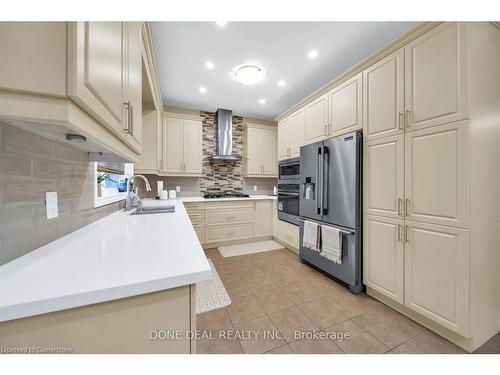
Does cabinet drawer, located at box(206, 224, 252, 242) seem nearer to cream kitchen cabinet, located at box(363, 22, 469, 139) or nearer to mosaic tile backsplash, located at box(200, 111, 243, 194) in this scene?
mosaic tile backsplash, located at box(200, 111, 243, 194)

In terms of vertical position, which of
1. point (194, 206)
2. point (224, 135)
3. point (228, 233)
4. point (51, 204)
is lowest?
point (228, 233)

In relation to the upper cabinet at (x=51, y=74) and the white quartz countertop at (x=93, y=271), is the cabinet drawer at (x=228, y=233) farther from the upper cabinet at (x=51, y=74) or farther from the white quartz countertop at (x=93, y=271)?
the upper cabinet at (x=51, y=74)

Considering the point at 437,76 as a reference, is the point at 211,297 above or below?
below

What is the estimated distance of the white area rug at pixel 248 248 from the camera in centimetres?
314

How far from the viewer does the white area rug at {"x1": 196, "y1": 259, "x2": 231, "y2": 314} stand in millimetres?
1763

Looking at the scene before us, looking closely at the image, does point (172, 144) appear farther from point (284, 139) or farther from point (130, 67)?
point (130, 67)

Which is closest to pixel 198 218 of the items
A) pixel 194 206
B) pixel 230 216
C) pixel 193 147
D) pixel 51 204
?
pixel 194 206

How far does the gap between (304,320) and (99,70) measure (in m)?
1.97

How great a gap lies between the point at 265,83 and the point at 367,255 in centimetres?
251

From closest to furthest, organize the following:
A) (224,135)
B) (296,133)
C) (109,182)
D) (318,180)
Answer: (109,182), (318,180), (296,133), (224,135)

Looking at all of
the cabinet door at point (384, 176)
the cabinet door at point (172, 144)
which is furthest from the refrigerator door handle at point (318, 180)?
the cabinet door at point (172, 144)

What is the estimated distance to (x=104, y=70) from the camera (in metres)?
0.70
